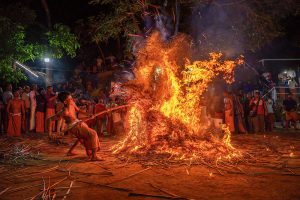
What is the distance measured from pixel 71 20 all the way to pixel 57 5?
140 centimetres

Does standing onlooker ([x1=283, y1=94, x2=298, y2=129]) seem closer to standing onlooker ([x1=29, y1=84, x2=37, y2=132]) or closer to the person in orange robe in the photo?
the person in orange robe

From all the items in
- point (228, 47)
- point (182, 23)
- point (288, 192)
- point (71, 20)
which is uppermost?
point (71, 20)

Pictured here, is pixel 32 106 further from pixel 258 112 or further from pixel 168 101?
pixel 258 112

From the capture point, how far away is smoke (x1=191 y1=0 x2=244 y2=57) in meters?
11.3

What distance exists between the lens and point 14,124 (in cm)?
1351

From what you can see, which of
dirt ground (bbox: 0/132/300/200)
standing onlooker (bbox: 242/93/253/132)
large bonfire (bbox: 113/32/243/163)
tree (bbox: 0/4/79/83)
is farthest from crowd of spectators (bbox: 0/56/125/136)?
standing onlooker (bbox: 242/93/253/132)

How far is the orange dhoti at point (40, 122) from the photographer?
576 inches

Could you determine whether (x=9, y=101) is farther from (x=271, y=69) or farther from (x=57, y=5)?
(x=271, y=69)

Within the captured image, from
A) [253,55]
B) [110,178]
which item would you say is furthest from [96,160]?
[253,55]

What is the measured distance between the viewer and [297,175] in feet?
21.8

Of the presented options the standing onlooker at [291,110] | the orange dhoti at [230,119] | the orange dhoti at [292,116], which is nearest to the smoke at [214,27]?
the orange dhoti at [230,119]

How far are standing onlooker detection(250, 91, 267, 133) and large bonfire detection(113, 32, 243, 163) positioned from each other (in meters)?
5.18

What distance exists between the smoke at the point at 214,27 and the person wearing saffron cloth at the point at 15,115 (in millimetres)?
7473

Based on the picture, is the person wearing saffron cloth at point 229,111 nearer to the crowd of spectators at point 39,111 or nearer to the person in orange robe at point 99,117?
the crowd of spectators at point 39,111
